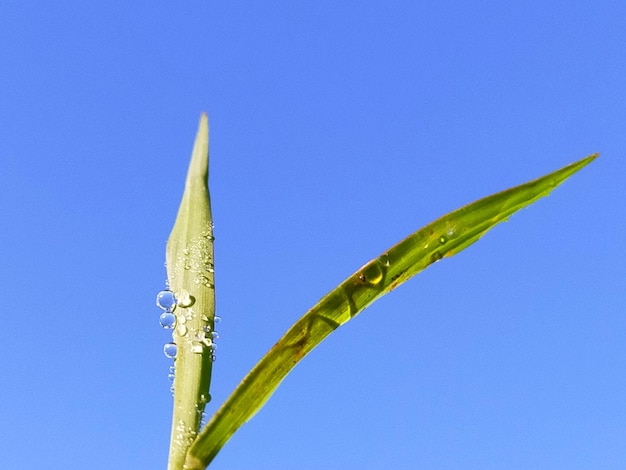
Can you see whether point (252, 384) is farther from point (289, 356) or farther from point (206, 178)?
point (206, 178)

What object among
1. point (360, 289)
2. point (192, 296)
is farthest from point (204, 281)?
point (360, 289)

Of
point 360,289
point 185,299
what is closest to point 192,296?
point 185,299

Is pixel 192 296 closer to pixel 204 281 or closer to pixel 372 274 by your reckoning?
pixel 204 281

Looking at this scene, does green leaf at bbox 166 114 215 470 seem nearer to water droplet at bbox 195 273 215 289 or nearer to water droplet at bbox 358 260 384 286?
water droplet at bbox 195 273 215 289

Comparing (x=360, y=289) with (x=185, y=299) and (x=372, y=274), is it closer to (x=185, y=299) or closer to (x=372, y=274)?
(x=372, y=274)

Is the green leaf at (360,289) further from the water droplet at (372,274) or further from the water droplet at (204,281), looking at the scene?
the water droplet at (204,281)

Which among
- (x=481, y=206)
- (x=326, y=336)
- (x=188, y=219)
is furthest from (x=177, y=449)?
(x=481, y=206)
